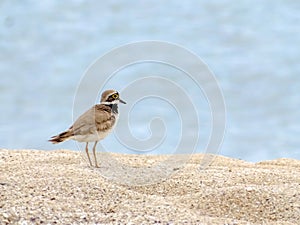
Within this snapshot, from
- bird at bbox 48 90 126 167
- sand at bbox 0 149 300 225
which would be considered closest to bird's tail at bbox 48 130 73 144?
bird at bbox 48 90 126 167

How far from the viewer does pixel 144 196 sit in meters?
3.28

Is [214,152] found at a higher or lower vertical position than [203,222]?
higher

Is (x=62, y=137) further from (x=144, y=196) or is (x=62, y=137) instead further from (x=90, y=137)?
(x=144, y=196)

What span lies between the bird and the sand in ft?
0.62

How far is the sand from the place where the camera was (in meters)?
2.88

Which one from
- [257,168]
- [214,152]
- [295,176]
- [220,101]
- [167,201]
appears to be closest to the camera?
[167,201]

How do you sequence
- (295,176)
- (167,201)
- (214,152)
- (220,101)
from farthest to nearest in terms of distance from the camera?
(220,101), (214,152), (295,176), (167,201)

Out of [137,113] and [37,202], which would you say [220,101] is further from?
[37,202]

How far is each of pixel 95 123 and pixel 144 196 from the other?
593 mm

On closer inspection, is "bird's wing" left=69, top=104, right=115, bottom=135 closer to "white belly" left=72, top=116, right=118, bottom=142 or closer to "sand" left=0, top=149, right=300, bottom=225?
"white belly" left=72, top=116, right=118, bottom=142

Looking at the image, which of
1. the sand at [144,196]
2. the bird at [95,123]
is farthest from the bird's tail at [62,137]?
the sand at [144,196]

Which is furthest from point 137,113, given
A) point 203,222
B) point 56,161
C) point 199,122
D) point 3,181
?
point 203,222

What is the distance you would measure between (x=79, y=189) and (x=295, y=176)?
1.36m

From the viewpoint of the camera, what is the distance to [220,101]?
5816mm
